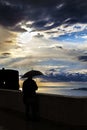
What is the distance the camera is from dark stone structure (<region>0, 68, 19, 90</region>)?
1374 inches

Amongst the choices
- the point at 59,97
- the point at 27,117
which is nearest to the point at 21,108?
the point at 27,117

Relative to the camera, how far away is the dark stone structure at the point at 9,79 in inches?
1374

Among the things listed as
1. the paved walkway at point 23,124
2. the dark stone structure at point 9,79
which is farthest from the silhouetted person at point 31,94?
the dark stone structure at point 9,79

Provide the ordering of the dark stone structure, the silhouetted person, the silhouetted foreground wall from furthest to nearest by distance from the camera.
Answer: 1. the dark stone structure
2. the silhouetted person
3. the silhouetted foreground wall

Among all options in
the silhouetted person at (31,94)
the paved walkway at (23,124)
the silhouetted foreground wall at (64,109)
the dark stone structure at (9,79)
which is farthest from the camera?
the dark stone structure at (9,79)

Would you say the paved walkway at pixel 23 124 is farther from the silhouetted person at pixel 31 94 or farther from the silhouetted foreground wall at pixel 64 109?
the silhouetted person at pixel 31 94

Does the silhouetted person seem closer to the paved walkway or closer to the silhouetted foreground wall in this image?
the silhouetted foreground wall

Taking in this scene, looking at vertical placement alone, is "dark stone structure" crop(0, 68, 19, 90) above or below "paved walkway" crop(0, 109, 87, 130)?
above

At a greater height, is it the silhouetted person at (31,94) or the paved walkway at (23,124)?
the silhouetted person at (31,94)

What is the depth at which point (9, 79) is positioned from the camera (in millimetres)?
35812

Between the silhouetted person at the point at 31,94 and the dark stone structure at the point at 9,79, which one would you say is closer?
the silhouetted person at the point at 31,94

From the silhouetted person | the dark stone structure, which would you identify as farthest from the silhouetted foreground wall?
the dark stone structure

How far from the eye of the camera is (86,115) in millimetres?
15648

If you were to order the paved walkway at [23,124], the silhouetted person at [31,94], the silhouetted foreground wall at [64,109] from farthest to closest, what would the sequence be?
the silhouetted person at [31,94], the paved walkway at [23,124], the silhouetted foreground wall at [64,109]
